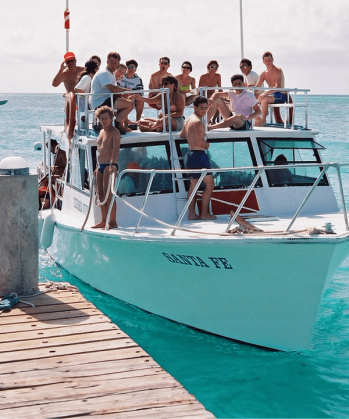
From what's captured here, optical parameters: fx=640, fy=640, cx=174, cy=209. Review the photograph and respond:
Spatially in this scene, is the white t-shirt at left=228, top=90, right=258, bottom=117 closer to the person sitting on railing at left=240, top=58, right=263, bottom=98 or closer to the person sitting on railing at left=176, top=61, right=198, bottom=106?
the person sitting on railing at left=240, top=58, right=263, bottom=98

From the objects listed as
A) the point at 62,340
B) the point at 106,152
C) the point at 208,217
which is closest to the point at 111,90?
the point at 106,152

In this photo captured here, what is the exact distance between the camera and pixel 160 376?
17.1 feet

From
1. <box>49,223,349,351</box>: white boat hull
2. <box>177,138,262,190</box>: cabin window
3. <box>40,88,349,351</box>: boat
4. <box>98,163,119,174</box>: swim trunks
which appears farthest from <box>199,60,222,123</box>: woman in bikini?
<box>49,223,349,351</box>: white boat hull

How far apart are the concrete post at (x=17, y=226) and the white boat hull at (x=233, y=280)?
159 centimetres

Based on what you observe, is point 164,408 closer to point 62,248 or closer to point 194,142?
point 194,142

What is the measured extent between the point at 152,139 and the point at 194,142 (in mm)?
942

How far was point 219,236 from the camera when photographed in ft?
24.5

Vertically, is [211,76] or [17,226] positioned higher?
[211,76]

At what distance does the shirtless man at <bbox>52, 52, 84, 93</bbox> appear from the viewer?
1088cm

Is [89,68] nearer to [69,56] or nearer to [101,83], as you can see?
[69,56]

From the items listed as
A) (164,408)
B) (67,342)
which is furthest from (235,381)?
(164,408)

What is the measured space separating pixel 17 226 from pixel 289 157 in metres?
4.66

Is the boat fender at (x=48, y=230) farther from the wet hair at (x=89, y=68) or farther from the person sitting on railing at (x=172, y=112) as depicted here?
the wet hair at (x=89, y=68)

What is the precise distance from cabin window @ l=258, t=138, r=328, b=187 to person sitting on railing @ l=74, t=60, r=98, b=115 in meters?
2.98
